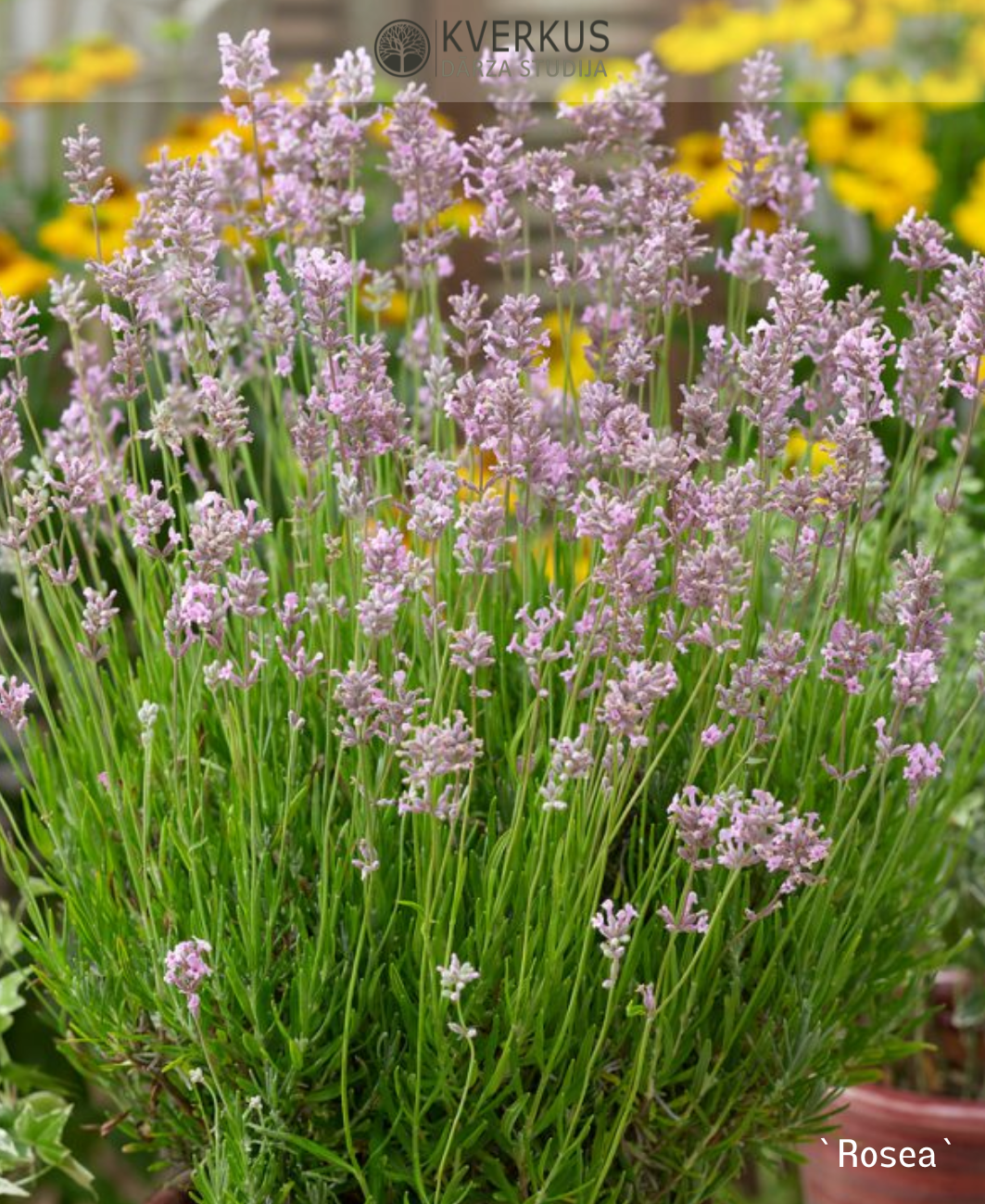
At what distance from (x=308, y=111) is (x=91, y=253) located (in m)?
1.06

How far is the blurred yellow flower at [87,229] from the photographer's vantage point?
1866 millimetres

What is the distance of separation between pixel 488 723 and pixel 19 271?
1273 mm

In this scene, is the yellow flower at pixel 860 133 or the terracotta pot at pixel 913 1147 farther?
the yellow flower at pixel 860 133

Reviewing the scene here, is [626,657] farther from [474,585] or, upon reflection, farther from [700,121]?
[700,121]

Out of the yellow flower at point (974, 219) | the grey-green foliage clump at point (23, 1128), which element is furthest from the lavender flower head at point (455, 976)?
the yellow flower at point (974, 219)

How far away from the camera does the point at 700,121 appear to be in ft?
9.77

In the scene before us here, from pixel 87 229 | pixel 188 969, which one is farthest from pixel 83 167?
pixel 87 229

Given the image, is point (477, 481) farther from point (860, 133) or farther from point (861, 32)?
point (861, 32)

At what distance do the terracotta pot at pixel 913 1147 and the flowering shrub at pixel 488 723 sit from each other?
283 millimetres

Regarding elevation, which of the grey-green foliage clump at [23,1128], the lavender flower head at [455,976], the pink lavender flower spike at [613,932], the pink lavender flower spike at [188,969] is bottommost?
the grey-green foliage clump at [23,1128]

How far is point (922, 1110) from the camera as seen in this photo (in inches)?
46.3

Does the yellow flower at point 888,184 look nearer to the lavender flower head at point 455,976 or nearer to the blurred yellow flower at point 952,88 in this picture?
the blurred yellow flower at point 952,88

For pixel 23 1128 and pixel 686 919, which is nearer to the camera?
pixel 686 919

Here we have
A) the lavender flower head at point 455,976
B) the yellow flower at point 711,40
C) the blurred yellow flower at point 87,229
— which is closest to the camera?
the lavender flower head at point 455,976
